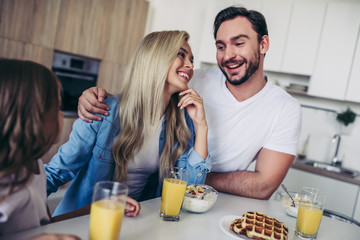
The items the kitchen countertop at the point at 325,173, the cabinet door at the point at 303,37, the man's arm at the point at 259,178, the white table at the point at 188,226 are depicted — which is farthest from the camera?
the cabinet door at the point at 303,37

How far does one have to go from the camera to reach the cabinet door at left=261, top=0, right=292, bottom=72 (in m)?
3.41

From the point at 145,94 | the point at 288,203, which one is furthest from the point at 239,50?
the point at 288,203

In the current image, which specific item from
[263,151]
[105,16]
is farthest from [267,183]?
[105,16]

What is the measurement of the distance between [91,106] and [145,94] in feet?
0.86

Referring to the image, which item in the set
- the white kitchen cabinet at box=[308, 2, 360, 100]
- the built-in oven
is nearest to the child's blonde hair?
the built-in oven

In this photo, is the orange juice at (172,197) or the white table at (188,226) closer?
the white table at (188,226)

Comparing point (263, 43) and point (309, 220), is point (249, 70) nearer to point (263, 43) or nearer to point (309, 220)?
point (263, 43)

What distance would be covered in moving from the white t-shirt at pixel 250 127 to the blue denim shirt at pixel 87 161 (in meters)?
0.34

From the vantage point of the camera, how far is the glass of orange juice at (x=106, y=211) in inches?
31.7

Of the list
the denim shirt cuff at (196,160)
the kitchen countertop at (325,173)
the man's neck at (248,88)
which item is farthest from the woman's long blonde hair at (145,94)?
the kitchen countertop at (325,173)

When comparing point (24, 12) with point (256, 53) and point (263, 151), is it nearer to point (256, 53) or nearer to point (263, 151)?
point (256, 53)

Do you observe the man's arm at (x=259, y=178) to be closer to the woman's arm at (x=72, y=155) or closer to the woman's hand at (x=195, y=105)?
the woman's hand at (x=195, y=105)

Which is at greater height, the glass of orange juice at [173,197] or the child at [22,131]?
the child at [22,131]

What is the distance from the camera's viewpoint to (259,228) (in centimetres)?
100
